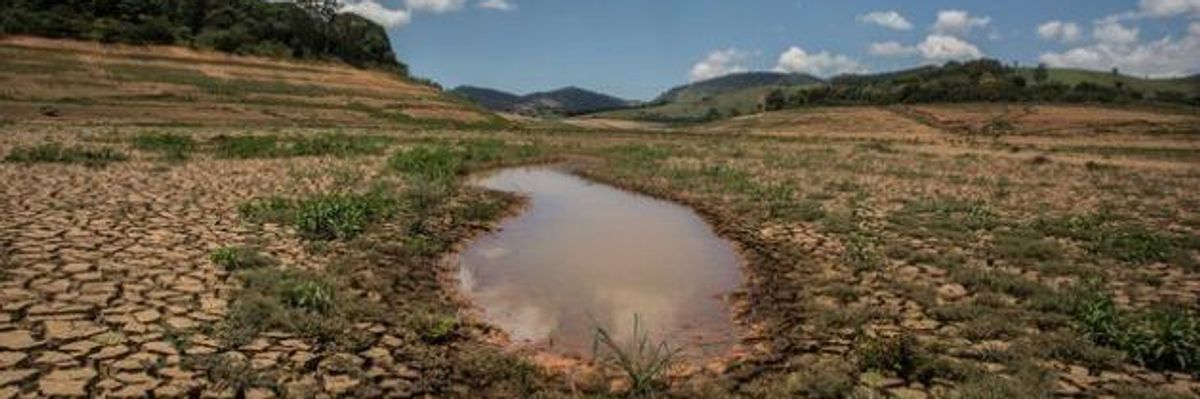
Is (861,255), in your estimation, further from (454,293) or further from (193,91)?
(193,91)

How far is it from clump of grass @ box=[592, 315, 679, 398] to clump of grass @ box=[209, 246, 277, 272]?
4.30 m

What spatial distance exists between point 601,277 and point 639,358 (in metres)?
4.04

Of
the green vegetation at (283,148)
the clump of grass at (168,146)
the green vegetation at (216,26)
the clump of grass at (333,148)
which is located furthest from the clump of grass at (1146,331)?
Answer: the green vegetation at (216,26)

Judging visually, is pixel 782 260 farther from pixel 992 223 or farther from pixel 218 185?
pixel 218 185

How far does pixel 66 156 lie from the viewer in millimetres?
19625

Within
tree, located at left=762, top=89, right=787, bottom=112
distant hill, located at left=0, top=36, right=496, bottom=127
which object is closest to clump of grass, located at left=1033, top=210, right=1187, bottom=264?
distant hill, located at left=0, top=36, right=496, bottom=127

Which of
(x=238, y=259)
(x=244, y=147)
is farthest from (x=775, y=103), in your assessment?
(x=238, y=259)

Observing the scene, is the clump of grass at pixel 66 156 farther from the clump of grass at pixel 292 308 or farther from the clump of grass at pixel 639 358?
the clump of grass at pixel 639 358

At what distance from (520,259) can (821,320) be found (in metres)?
5.36

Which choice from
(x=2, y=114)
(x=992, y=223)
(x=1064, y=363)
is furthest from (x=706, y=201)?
(x=2, y=114)

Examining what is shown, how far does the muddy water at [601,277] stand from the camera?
8602mm

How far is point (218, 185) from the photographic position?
660 inches

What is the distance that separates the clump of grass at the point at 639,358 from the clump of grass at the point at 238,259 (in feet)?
14.1

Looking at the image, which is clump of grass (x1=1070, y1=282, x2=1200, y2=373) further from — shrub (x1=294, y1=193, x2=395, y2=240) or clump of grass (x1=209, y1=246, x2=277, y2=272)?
shrub (x1=294, y1=193, x2=395, y2=240)
